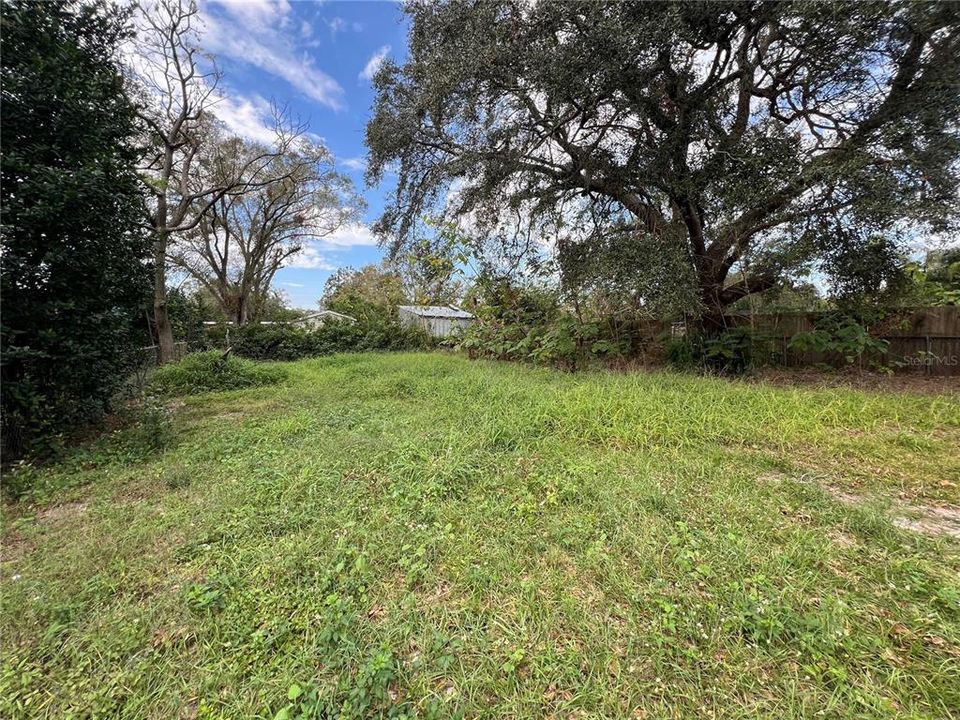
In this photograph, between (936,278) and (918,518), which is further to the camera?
(936,278)

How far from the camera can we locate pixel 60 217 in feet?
10.0

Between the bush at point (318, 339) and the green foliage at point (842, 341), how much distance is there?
10.5m

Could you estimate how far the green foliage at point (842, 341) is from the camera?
17.4 feet

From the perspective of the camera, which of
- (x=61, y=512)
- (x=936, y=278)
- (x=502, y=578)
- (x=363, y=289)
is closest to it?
(x=502, y=578)

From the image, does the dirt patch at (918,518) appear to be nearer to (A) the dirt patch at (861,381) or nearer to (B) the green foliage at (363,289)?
(A) the dirt patch at (861,381)

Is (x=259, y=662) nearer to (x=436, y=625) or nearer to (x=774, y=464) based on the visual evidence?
(x=436, y=625)

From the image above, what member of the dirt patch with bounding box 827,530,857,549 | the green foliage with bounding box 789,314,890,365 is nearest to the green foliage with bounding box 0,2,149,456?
the dirt patch with bounding box 827,530,857,549

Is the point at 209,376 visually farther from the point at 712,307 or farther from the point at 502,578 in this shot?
the point at 712,307

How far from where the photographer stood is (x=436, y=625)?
4.61 ft

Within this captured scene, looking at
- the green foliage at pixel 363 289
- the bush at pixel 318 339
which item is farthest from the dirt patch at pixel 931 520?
the green foliage at pixel 363 289

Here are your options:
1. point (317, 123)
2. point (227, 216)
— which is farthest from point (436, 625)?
point (227, 216)

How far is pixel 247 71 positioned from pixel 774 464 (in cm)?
1142

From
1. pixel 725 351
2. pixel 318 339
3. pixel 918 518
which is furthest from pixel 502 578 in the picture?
pixel 318 339

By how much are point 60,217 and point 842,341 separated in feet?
30.0
